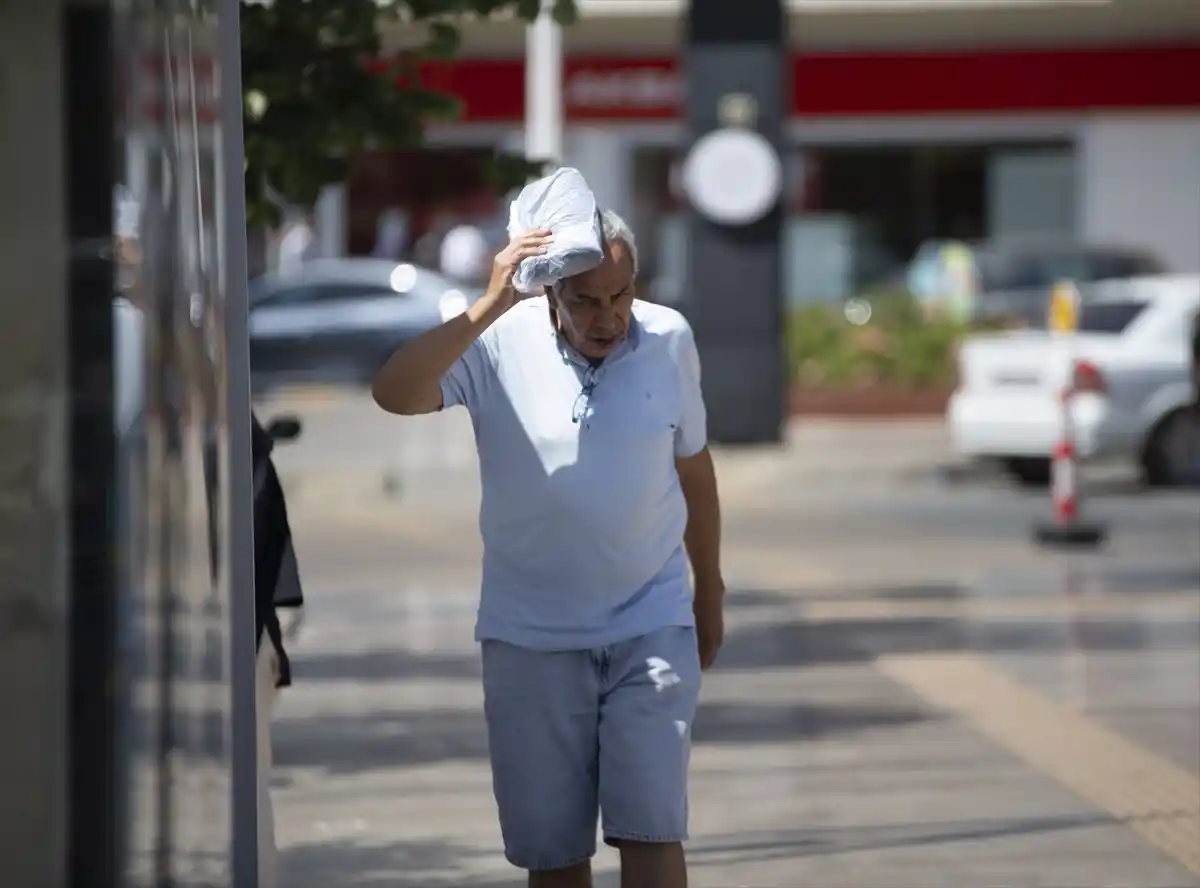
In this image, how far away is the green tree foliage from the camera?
8023 millimetres

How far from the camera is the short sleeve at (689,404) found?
4.93m

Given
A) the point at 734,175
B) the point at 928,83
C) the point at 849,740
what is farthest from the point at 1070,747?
the point at 928,83

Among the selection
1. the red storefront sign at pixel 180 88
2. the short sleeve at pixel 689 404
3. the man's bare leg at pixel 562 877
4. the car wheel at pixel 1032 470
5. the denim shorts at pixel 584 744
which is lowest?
the car wheel at pixel 1032 470

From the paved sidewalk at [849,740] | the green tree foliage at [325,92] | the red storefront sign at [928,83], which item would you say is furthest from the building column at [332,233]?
the green tree foliage at [325,92]

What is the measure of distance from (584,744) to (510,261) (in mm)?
939

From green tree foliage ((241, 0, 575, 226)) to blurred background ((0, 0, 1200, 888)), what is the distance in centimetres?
2

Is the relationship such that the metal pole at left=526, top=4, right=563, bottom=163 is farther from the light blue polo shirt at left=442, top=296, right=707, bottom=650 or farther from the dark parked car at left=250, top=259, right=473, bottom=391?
the light blue polo shirt at left=442, top=296, right=707, bottom=650

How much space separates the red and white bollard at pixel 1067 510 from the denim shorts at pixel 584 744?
9.72 meters

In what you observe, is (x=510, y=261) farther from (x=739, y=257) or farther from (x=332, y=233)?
(x=332, y=233)

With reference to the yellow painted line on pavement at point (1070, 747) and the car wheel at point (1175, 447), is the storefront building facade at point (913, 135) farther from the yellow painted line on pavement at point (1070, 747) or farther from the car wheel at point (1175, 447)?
the yellow painted line on pavement at point (1070, 747)

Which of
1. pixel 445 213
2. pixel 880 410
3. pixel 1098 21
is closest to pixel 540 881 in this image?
pixel 880 410

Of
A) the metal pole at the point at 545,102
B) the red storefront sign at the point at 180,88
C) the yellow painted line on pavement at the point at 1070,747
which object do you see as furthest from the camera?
the metal pole at the point at 545,102

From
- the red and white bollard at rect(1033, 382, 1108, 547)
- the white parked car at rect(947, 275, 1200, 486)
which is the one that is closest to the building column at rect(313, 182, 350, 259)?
the white parked car at rect(947, 275, 1200, 486)

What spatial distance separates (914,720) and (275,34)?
3.32 meters
